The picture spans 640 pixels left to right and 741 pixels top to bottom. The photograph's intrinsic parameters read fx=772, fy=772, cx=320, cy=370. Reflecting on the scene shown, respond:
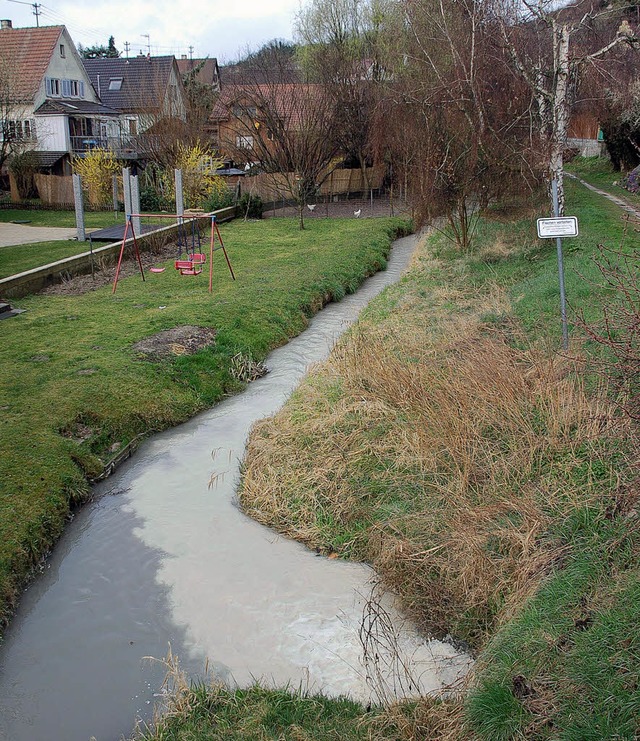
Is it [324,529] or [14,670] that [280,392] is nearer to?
[324,529]

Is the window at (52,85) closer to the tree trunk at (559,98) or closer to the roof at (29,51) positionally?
the roof at (29,51)

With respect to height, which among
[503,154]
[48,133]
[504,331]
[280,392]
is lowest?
[280,392]

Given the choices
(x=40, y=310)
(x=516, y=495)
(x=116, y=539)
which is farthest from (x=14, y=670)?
A: (x=40, y=310)

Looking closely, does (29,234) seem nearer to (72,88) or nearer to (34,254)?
(34,254)

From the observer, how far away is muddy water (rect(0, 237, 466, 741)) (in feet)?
18.2

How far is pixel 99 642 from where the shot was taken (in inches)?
241

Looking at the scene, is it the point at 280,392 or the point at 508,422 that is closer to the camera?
the point at 508,422

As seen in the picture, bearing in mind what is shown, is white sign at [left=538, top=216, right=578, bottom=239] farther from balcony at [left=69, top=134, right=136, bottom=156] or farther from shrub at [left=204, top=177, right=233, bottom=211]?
balcony at [left=69, top=134, right=136, bottom=156]

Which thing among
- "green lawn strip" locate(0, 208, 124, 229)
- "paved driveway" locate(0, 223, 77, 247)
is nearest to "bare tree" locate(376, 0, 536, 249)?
"paved driveway" locate(0, 223, 77, 247)

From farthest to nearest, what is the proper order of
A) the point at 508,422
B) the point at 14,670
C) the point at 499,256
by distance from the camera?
the point at 499,256, the point at 508,422, the point at 14,670

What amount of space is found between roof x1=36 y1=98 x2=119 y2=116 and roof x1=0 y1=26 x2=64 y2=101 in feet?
2.89

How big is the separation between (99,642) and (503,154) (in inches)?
589

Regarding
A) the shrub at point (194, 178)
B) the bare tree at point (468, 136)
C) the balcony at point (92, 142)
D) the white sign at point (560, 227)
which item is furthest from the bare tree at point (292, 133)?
the white sign at point (560, 227)

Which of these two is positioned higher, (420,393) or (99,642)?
(420,393)
